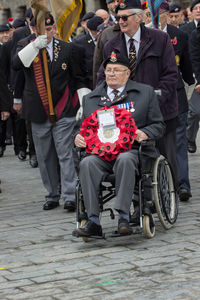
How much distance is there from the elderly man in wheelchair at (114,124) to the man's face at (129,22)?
1.77 ft

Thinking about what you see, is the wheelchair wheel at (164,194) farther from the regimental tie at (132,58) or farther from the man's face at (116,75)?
the regimental tie at (132,58)

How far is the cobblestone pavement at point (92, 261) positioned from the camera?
552 cm

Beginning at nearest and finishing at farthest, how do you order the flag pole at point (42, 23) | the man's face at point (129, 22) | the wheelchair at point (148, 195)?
the wheelchair at point (148, 195) < the man's face at point (129, 22) < the flag pole at point (42, 23)

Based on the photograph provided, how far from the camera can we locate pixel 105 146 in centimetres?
710

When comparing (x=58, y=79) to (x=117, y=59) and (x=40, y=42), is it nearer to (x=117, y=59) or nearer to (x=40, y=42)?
(x=40, y=42)

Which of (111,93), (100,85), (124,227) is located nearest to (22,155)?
(100,85)

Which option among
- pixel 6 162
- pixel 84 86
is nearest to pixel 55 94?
pixel 84 86

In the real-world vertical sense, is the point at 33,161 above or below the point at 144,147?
below

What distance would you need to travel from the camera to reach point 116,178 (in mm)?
6965

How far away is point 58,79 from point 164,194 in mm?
2065

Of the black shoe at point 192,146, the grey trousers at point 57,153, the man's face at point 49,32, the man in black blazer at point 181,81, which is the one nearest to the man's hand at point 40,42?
the man's face at point 49,32

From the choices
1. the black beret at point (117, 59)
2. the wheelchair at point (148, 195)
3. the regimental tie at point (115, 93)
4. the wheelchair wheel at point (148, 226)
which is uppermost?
the black beret at point (117, 59)

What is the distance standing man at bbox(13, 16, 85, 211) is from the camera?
29.2 ft

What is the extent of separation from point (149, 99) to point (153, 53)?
686mm
